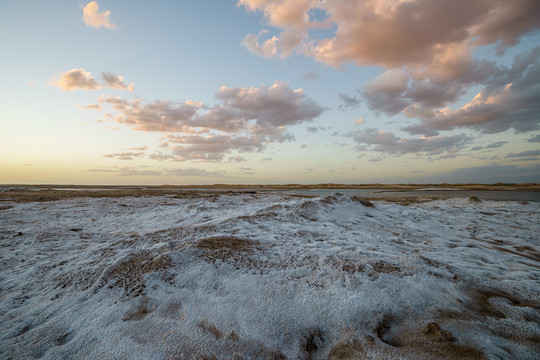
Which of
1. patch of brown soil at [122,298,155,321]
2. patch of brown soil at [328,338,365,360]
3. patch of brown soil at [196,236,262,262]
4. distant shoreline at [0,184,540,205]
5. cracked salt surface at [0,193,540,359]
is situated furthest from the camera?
distant shoreline at [0,184,540,205]

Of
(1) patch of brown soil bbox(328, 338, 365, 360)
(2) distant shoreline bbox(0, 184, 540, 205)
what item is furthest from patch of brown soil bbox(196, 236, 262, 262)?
(2) distant shoreline bbox(0, 184, 540, 205)

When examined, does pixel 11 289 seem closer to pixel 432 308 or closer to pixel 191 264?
pixel 191 264

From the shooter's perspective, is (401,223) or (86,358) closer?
(86,358)

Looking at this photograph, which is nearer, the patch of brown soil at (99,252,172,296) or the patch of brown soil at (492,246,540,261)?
the patch of brown soil at (99,252,172,296)

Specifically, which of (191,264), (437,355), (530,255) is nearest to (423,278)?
(437,355)

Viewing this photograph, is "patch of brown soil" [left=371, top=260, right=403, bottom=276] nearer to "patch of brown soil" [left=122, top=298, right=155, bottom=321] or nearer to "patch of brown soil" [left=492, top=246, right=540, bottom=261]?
"patch of brown soil" [left=122, top=298, right=155, bottom=321]

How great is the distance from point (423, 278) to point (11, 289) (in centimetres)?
649

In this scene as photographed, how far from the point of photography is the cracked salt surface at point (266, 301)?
2.43 m

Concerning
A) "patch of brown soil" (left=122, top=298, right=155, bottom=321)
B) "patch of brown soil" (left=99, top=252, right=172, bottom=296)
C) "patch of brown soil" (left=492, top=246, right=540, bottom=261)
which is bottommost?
"patch of brown soil" (left=492, top=246, right=540, bottom=261)

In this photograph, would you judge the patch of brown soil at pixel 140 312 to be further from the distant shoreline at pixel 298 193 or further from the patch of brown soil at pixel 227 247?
the distant shoreline at pixel 298 193

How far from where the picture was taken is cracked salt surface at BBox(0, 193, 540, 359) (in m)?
2.43

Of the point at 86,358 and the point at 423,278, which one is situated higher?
the point at 423,278

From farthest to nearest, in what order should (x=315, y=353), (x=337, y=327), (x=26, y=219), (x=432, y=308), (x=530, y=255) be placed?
(x=26, y=219), (x=530, y=255), (x=432, y=308), (x=337, y=327), (x=315, y=353)

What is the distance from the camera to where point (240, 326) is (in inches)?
106
